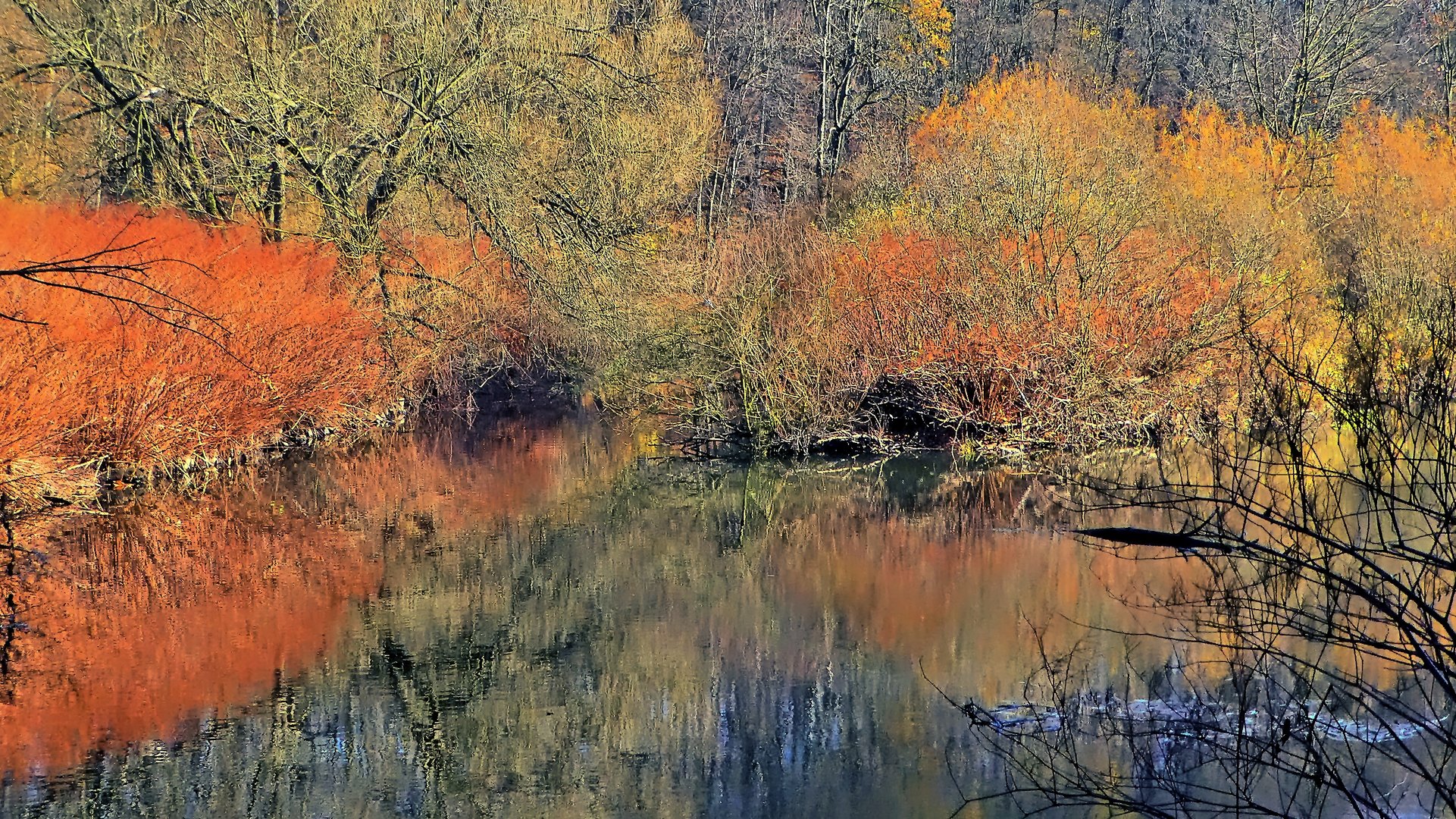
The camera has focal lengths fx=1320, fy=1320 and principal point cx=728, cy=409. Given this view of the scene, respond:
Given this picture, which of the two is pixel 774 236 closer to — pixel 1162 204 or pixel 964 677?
pixel 1162 204

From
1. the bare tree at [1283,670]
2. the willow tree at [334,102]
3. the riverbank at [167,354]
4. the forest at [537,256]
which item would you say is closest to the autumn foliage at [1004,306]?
the forest at [537,256]

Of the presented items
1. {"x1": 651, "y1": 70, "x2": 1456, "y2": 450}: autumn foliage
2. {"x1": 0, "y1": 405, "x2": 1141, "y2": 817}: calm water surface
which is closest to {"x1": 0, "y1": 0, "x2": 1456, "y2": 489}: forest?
{"x1": 651, "y1": 70, "x2": 1456, "y2": 450}: autumn foliage

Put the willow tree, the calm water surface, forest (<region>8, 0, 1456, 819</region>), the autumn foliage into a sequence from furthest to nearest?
the willow tree < the autumn foliage < the calm water surface < forest (<region>8, 0, 1456, 819</region>)

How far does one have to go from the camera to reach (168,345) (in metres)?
14.6

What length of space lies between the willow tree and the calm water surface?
4.68 meters

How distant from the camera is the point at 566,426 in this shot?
77.2 ft

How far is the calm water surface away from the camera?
716cm

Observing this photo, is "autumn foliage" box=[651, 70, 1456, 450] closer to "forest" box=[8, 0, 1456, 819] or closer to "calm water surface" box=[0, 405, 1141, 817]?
"forest" box=[8, 0, 1456, 819]

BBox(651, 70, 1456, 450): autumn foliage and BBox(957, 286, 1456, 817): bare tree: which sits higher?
BBox(651, 70, 1456, 450): autumn foliage

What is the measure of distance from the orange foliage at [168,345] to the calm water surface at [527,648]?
1008 mm

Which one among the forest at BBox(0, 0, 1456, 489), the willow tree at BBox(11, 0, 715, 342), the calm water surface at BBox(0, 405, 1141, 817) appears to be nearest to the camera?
the calm water surface at BBox(0, 405, 1141, 817)

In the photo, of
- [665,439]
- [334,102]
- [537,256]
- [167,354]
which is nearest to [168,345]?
[167,354]

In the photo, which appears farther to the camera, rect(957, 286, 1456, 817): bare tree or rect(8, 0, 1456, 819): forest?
rect(8, 0, 1456, 819): forest

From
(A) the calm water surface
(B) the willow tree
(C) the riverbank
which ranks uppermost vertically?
(B) the willow tree
